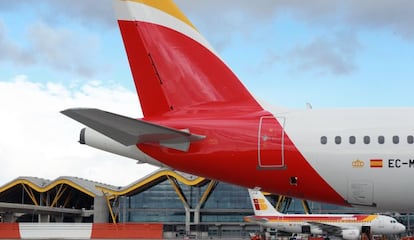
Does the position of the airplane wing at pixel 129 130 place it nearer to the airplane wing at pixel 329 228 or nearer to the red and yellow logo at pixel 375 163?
the red and yellow logo at pixel 375 163

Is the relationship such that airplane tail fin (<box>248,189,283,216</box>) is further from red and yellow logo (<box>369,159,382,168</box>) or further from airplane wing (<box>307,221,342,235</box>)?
red and yellow logo (<box>369,159,382,168</box>)

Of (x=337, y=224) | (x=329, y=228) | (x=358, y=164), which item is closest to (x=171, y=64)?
(x=358, y=164)

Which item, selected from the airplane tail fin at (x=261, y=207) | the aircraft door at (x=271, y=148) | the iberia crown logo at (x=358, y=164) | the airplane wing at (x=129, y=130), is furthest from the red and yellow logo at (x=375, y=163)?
the airplane tail fin at (x=261, y=207)

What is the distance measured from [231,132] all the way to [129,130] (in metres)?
2.11

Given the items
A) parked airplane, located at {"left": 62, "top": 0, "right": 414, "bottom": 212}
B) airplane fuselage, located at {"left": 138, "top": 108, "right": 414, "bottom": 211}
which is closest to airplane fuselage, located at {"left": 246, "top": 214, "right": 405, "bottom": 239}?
parked airplane, located at {"left": 62, "top": 0, "right": 414, "bottom": 212}

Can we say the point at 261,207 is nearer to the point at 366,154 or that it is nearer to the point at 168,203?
the point at 168,203

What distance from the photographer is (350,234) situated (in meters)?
47.2

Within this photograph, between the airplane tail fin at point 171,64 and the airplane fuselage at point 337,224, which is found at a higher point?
the airplane tail fin at point 171,64

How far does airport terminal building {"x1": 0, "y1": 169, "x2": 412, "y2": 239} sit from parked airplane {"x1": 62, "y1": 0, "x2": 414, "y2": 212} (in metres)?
57.4

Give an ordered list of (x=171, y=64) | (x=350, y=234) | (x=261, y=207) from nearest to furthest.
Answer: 1. (x=171, y=64)
2. (x=350, y=234)
3. (x=261, y=207)

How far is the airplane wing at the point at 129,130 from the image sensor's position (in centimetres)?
1017

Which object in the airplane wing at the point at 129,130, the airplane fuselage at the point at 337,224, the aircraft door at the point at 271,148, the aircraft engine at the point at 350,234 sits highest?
the airplane wing at the point at 129,130

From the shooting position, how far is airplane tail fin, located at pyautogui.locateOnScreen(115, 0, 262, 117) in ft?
41.1

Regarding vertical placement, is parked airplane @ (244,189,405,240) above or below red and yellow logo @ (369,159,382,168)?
below
